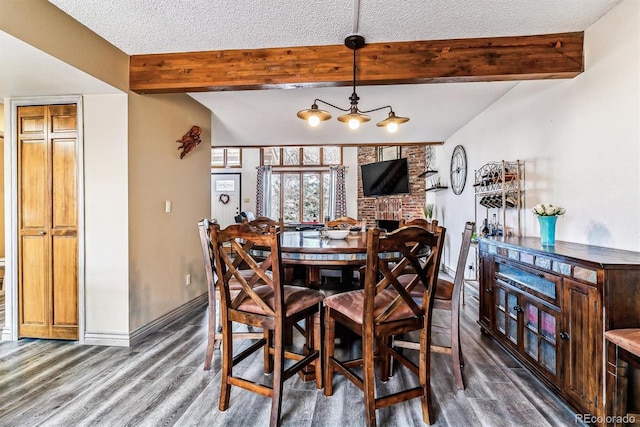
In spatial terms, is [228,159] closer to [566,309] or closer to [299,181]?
[299,181]

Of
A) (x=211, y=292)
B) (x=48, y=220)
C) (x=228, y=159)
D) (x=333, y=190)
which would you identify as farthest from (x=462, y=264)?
(x=228, y=159)

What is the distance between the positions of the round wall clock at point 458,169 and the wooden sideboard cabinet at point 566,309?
7.92 ft

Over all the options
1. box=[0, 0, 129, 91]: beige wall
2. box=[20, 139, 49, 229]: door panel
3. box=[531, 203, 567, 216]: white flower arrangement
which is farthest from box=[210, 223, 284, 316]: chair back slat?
box=[20, 139, 49, 229]: door panel

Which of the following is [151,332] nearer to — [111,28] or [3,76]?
[3,76]

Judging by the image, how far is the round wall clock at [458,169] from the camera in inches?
180

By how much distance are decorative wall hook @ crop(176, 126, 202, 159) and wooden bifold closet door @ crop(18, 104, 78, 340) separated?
92 centimetres

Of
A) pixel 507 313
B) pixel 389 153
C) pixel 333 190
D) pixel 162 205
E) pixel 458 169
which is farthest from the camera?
pixel 333 190

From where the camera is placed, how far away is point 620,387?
1422 mm

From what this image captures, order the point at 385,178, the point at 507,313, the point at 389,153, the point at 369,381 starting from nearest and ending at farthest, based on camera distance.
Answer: the point at 369,381, the point at 507,313, the point at 385,178, the point at 389,153

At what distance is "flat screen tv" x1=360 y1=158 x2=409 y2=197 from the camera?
732cm

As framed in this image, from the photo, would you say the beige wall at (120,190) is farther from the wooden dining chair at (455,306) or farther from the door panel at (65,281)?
the wooden dining chair at (455,306)

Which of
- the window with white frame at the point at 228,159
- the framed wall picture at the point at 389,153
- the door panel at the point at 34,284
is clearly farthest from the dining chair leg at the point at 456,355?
the window with white frame at the point at 228,159

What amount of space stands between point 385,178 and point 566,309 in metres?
6.11

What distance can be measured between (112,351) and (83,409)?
2.67ft
